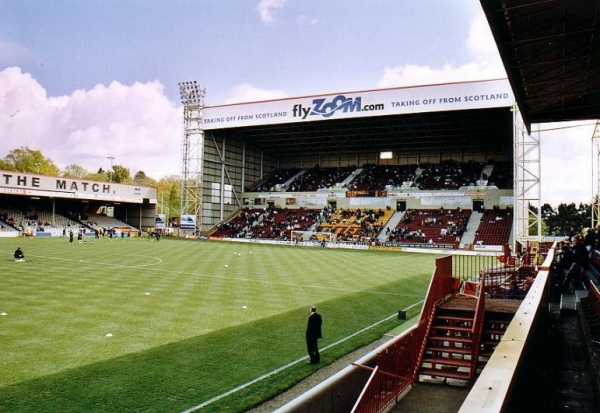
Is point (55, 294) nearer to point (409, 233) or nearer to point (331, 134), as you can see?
point (409, 233)

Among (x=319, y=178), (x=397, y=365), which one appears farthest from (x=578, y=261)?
(x=319, y=178)

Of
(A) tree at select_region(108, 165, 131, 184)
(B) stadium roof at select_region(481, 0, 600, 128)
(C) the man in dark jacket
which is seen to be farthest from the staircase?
(A) tree at select_region(108, 165, 131, 184)

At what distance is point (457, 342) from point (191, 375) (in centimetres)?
535

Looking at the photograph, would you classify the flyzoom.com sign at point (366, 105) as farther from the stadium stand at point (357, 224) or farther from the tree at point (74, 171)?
the tree at point (74, 171)

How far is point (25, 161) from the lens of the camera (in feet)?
302

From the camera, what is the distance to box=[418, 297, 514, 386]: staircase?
8844 millimetres

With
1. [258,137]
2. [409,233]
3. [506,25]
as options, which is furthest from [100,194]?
[506,25]

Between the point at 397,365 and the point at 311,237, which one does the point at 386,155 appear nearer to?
the point at 311,237

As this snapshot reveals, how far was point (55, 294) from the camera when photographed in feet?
53.9

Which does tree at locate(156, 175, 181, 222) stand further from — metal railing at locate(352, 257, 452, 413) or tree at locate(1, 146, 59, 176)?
metal railing at locate(352, 257, 452, 413)

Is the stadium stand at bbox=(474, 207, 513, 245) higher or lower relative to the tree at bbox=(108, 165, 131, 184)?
lower

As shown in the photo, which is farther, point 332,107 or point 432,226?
point 432,226

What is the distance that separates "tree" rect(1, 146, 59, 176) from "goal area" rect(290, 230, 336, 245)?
5939cm

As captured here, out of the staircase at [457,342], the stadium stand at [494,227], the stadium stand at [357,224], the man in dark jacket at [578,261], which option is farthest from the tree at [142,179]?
the staircase at [457,342]
